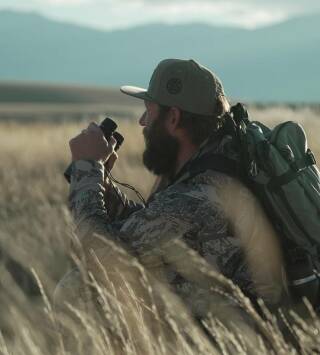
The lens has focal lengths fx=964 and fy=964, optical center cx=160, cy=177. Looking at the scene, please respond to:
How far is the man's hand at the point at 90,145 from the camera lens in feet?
12.5

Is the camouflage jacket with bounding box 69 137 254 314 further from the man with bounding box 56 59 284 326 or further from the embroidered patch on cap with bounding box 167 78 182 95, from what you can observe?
the embroidered patch on cap with bounding box 167 78 182 95

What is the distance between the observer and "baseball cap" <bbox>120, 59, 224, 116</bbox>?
3.72 metres

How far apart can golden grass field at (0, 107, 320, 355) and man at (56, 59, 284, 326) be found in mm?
88

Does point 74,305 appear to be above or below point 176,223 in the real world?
below

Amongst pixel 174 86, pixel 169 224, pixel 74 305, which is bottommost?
pixel 74 305

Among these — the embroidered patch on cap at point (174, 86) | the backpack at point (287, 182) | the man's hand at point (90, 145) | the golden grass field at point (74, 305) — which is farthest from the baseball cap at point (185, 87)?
the golden grass field at point (74, 305)

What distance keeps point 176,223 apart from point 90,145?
0.56m

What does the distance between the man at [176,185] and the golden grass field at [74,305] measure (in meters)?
0.09

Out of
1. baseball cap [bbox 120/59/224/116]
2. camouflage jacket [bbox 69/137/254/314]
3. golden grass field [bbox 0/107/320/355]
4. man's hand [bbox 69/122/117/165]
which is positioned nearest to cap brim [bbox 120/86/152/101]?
baseball cap [bbox 120/59/224/116]

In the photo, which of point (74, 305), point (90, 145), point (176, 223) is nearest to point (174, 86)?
point (90, 145)

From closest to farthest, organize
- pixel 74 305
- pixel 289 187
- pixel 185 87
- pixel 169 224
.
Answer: pixel 289 187
pixel 169 224
pixel 185 87
pixel 74 305

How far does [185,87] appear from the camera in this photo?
3.73 m

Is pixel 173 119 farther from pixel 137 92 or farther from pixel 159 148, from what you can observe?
pixel 137 92

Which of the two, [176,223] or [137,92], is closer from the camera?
[176,223]
